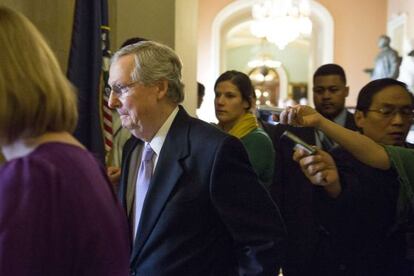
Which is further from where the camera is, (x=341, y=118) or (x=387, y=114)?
(x=341, y=118)

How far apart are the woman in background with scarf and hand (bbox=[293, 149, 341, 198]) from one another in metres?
1.04

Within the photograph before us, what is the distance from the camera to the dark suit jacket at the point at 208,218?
1.51 m

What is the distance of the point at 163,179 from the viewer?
1578mm

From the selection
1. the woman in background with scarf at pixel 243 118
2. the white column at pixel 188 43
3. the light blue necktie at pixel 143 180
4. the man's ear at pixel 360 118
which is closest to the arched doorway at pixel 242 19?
the white column at pixel 188 43

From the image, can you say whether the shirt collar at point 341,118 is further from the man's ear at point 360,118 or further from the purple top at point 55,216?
the purple top at point 55,216

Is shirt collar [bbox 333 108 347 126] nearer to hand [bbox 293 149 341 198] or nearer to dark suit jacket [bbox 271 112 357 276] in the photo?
dark suit jacket [bbox 271 112 357 276]

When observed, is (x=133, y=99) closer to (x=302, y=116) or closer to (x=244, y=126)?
(x=302, y=116)

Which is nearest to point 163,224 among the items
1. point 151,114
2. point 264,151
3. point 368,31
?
point 151,114

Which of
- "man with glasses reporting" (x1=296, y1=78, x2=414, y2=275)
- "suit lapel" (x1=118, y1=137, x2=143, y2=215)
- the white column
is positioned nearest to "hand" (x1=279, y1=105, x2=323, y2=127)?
"man with glasses reporting" (x1=296, y1=78, x2=414, y2=275)

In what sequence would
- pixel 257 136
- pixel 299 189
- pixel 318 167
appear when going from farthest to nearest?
pixel 299 189 < pixel 257 136 < pixel 318 167

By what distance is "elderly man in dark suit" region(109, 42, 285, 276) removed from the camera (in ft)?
4.97

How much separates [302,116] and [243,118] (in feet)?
3.69

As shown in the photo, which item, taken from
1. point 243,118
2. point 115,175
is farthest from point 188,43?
point 115,175

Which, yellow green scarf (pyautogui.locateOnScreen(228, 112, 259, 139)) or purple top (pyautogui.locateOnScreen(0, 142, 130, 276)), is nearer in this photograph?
purple top (pyautogui.locateOnScreen(0, 142, 130, 276))
